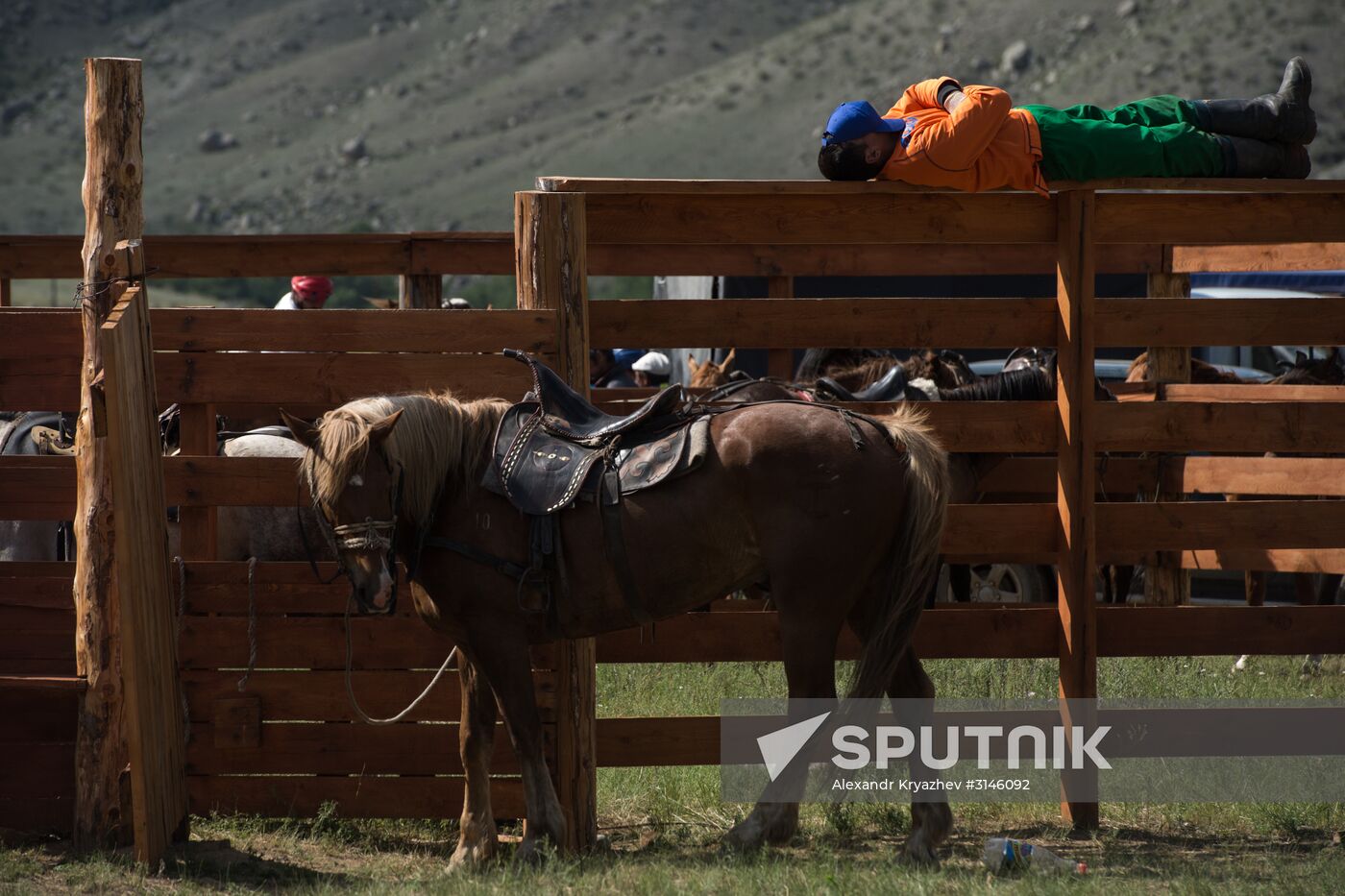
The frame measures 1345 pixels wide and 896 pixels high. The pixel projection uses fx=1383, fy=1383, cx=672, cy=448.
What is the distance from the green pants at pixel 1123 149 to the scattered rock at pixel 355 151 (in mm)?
79134

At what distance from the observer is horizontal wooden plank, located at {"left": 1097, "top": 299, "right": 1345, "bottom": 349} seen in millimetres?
6383

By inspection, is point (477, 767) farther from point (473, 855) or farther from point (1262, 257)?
point (1262, 257)

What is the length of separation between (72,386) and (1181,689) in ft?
19.5

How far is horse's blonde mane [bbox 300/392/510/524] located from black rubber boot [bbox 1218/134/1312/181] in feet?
11.2

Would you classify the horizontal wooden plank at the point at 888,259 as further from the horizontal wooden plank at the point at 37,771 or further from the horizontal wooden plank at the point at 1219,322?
the horizontal wooden plank at the point at 37,771

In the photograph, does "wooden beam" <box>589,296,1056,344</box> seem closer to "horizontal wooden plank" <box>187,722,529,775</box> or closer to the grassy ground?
"horizontal wooden plank" <box>187,722,529,775</box>

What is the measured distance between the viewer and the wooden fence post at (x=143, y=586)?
530cm

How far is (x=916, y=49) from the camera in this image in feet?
242

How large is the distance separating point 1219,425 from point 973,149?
1731mm

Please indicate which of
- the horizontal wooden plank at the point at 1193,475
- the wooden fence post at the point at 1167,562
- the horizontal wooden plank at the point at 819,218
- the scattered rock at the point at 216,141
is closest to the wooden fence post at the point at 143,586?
the horizontal wooden plank at the point at 819,218

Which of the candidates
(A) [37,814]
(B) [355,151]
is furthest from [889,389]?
(B) [355,151]

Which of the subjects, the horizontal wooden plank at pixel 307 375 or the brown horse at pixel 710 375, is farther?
the brown horse at pixel 710 375

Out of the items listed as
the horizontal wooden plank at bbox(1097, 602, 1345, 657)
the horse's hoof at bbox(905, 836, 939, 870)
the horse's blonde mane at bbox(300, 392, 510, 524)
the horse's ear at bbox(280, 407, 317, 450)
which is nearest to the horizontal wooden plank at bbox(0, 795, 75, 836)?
the horse's blonde mane at bbox(300, 392, 510, 524)

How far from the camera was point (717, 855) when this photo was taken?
5.47 meters
